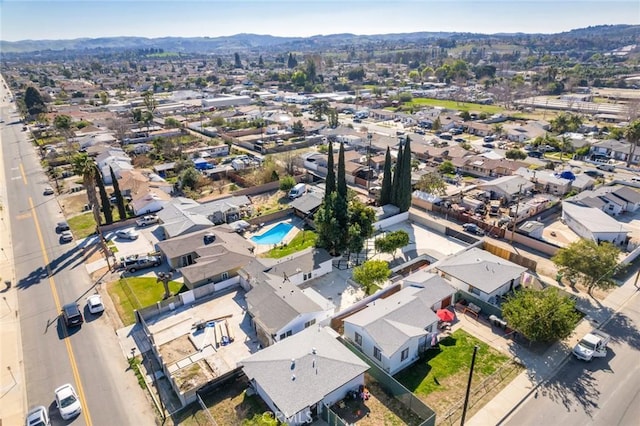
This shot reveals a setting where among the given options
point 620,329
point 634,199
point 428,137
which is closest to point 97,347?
point 620,329

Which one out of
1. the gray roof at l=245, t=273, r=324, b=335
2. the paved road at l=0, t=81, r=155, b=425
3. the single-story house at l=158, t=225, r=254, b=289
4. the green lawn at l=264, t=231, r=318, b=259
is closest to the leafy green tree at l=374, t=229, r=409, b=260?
the green lawn at l=264, t=231, r=318, b=259

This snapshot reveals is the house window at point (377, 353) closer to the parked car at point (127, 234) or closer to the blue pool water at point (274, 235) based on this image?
the blue pool water at point (274, 235)

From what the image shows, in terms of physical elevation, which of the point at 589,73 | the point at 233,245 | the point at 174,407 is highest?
the point at 589,73

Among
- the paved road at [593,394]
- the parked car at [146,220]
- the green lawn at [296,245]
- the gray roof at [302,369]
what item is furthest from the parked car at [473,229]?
the parked car at [146,220]

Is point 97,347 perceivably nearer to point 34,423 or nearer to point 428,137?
point 34,423

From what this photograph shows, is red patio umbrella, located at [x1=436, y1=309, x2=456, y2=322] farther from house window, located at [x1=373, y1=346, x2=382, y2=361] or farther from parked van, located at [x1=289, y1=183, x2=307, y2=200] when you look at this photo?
parked van, located at [x1=289, y1=183, x2=307, y2=200]

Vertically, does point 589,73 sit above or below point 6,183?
above
